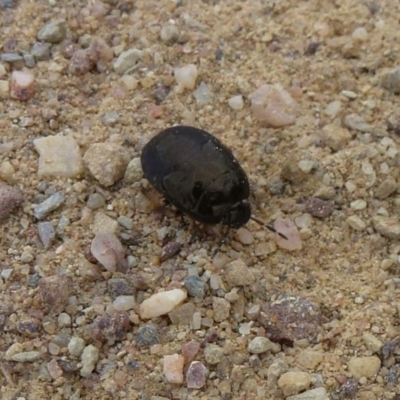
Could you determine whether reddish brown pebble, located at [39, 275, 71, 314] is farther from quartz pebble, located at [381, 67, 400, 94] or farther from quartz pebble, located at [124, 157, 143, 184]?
quartz pebble, located at [381, 67, 400, 94]

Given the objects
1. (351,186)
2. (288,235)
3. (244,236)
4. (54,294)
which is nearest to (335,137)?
(351,186)

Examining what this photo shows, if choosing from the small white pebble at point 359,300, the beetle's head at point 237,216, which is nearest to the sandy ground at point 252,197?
the small white pebble at point 359,300

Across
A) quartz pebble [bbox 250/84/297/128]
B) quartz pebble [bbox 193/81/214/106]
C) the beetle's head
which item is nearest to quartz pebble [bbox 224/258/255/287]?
the beetle's head

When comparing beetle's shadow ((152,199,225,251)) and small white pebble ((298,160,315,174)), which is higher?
small white pebble ((298,160,315,174))

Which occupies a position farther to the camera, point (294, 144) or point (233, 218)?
point (294, 144)

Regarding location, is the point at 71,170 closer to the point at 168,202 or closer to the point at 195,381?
the point at 168,202

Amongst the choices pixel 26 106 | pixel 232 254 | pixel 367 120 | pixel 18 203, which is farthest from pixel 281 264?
pixel 26 106
